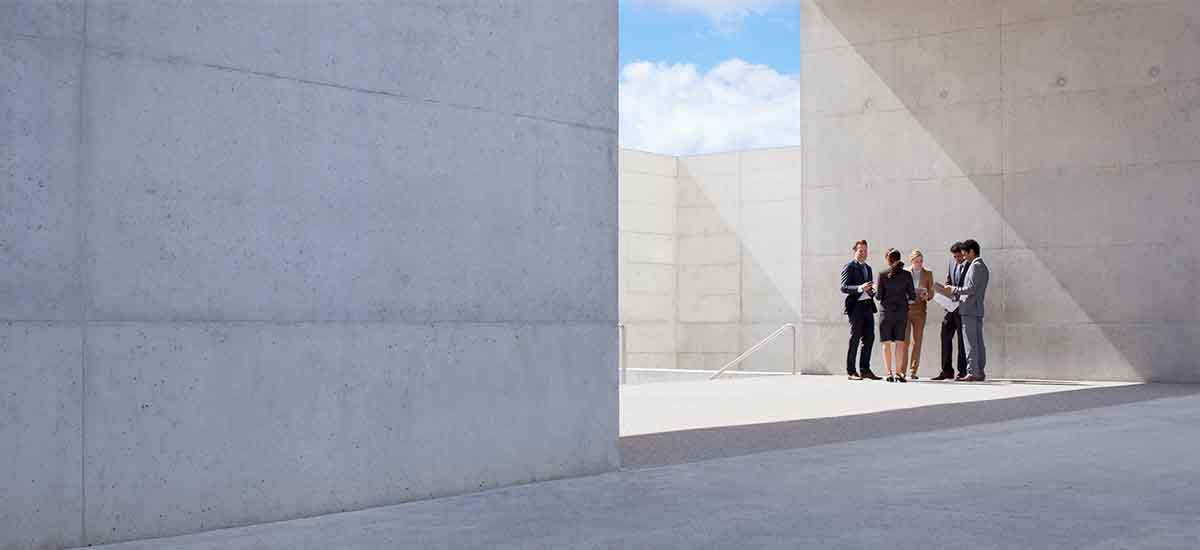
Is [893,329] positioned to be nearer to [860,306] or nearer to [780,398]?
[860,306]

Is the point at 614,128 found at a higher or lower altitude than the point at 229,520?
higher

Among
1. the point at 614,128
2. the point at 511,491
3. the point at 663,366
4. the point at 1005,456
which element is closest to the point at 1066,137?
the point at 1005,456

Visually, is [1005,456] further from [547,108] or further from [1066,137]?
[1066,137]

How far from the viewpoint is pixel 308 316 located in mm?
6535

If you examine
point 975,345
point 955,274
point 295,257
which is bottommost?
point 975,345

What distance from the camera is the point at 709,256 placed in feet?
115

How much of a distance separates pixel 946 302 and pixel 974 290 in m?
0.51

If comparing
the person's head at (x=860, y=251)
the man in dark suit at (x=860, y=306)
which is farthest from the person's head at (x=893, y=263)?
the person's head at (x=860, y=251)

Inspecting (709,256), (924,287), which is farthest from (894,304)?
(709,256)

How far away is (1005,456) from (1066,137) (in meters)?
10.4

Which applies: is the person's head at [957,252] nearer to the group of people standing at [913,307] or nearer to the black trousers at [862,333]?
the group of people standing at [913,307]

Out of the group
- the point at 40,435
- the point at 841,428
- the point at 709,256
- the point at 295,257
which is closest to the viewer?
the point at 40,435

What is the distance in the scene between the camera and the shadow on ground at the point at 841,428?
30.7 ft

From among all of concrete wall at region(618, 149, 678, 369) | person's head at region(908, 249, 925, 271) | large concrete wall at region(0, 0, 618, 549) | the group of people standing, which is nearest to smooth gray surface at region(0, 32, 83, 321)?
large concrete wall at region(0, 0, 618, 549)
